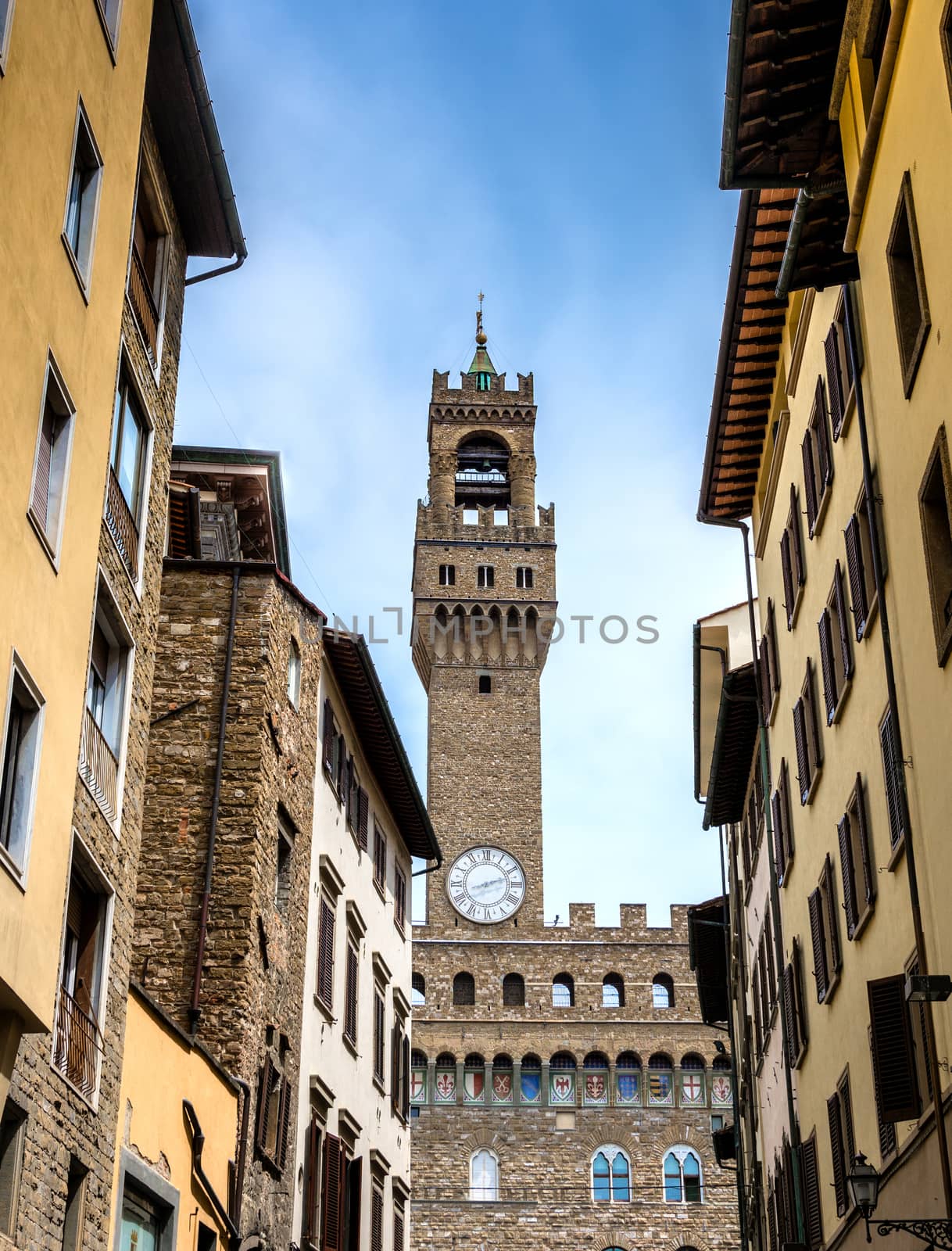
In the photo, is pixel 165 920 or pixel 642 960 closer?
pixel 165 920

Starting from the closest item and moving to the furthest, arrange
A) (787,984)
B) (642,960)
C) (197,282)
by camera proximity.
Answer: (197,282) → (787,984) → (642,960)

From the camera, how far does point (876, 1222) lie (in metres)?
11.9

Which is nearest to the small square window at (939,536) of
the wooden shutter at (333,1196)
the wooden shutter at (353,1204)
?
the wooden shutter at (333,1196)

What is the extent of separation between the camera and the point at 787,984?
65.0ft

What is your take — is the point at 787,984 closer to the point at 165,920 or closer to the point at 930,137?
the point at 165,920

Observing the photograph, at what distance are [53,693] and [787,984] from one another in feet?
38.1

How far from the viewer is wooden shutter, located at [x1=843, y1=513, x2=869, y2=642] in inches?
554

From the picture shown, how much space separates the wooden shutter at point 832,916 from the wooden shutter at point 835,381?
4.40 m

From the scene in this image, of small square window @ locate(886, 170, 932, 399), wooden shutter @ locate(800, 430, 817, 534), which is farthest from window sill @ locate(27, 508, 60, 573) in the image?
wooden shutter @ locate(800, 430, 817, 534)

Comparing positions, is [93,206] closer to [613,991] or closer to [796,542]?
[796,542]

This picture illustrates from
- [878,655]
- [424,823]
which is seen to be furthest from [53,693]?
[424,823]

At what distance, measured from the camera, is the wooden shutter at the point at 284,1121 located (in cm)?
1911

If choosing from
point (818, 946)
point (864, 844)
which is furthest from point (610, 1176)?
point (864, 844)

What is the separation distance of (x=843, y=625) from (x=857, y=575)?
4.23ft
